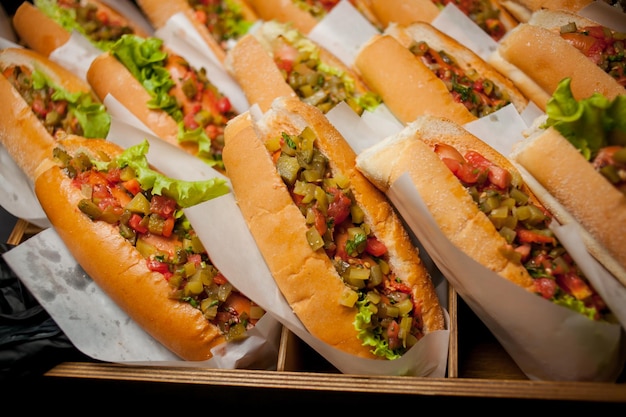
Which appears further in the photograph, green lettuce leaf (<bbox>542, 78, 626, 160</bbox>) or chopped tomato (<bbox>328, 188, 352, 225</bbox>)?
chopped tomato (<bbox>328, 188, 352, 225</bbox>)

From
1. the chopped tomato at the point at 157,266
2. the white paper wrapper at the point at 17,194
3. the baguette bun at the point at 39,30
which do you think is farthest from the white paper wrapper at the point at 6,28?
the chopped tomato at the point at 157,266

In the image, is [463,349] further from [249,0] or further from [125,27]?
[125,27]

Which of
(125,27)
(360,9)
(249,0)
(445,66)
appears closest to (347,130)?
(445,66)

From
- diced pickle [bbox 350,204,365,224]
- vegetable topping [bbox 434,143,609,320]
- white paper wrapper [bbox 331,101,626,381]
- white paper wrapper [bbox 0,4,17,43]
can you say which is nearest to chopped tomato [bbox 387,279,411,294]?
white paper wrapper [bbox 331,101,626,381]

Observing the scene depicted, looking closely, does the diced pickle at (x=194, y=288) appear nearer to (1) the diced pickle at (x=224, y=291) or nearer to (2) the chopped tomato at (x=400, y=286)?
(1) the diced pickle at (x=224, y=291)

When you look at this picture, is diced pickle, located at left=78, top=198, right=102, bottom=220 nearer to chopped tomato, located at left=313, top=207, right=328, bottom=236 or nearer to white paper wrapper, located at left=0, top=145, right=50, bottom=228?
white paper wrapper, located at left=0, top=145, right=50, bottom=228
